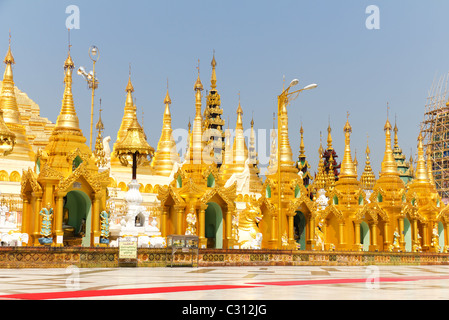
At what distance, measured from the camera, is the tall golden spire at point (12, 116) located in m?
36.2

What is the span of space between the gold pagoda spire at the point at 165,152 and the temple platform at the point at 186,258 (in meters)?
13.7

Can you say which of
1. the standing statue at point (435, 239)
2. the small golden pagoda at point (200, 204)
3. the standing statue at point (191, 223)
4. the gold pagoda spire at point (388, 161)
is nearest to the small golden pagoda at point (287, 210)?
the small golden pagoda at point (200, 204)

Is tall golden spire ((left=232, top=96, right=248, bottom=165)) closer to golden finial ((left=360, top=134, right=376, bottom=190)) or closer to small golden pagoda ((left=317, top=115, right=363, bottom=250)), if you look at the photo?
small golden pagoda ((left=317, top=115, right=363, bottom=250))

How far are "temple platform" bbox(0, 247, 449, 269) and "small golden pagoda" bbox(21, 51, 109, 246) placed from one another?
2104mm

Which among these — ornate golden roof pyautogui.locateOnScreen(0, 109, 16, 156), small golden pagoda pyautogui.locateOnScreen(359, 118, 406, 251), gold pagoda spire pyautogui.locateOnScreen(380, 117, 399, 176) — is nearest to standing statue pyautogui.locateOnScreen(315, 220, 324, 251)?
small golden pagoda pyautogui.locateOnScreen(359, 118, 406, 251)

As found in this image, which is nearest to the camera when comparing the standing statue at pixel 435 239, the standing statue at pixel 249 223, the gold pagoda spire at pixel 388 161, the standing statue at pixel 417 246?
the standing statue at pixel 249 223

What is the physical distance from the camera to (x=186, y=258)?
2742 centimetres

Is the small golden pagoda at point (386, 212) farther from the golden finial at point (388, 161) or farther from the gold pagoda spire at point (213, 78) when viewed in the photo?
the gold pagoda spire at point (213, 78)

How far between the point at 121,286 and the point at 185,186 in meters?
17.4

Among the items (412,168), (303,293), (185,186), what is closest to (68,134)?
(185,186)

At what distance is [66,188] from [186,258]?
536 centimetres

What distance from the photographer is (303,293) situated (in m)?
12.4

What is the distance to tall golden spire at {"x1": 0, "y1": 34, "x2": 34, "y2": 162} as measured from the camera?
3615 centimetres

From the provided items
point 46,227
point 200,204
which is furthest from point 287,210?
point 46,227
